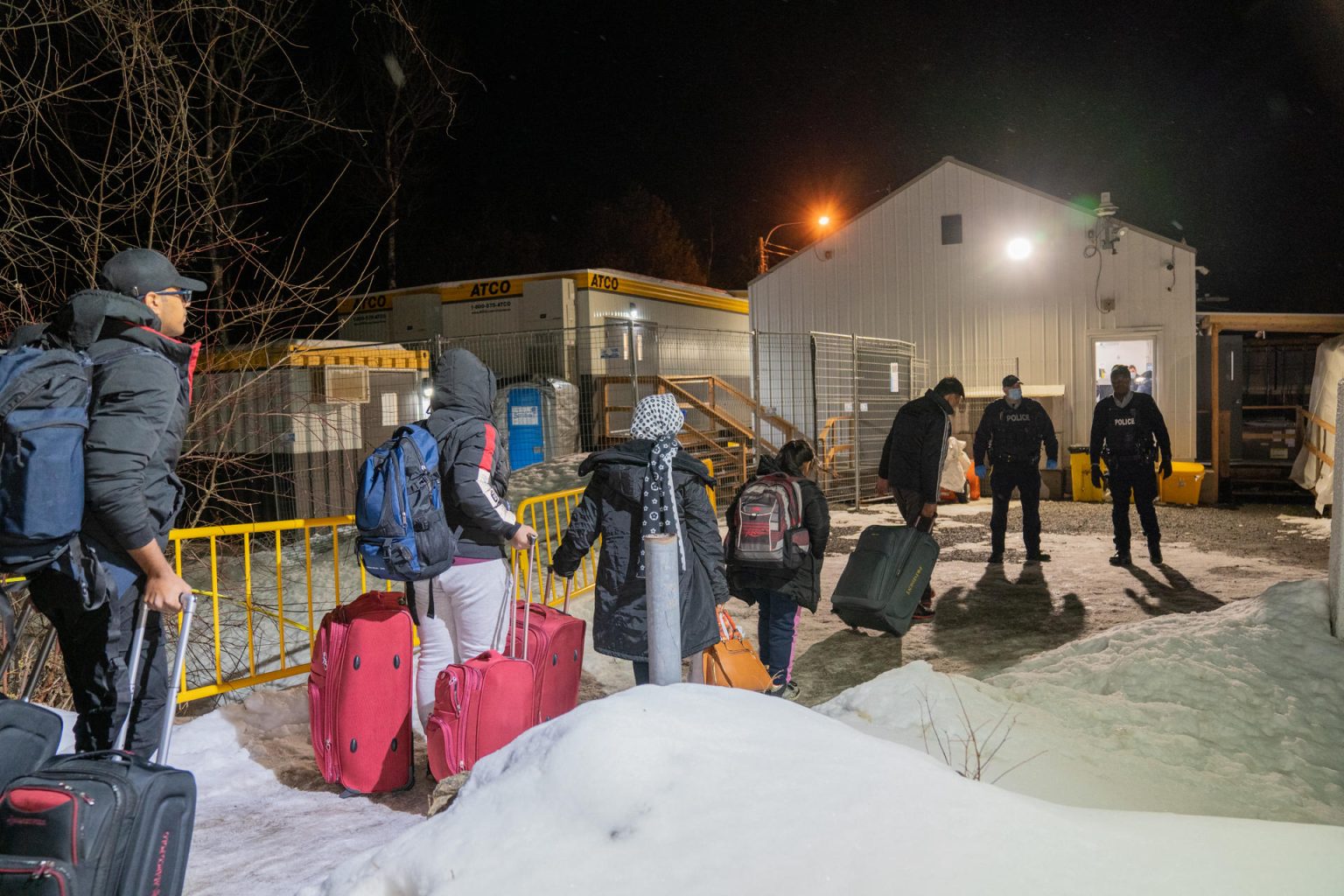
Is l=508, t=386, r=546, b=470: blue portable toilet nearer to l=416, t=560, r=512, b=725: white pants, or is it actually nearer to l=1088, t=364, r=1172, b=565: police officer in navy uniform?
l=1088, t=364, r=1172, b=565: police officer in navy uniform

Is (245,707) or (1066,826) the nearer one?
(1066,826)

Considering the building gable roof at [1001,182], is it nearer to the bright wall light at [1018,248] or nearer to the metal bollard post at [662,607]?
the bright wall light at [1018,248]

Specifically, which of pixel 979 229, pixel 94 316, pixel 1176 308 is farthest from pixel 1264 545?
pixel 94 316

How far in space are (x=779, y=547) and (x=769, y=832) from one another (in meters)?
2.81

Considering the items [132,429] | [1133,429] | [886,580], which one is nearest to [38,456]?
[132,429]

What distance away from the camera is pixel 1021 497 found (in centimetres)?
845

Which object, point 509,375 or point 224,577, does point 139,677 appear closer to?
A: point 224,577

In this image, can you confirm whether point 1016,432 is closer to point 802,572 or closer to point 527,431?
point 802,572

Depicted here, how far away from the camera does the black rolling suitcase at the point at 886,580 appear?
6117 millimetres

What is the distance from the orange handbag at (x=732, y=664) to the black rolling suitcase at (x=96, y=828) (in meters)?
2.67

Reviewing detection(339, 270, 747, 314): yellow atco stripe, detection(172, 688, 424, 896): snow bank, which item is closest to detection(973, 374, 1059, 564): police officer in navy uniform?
detection(172, 688, 424, 896): snow bank

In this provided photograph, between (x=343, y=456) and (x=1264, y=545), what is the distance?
10838 millimetres

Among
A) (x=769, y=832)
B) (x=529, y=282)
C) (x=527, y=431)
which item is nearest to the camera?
(x=769, y=832)

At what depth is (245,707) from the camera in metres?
4.49
